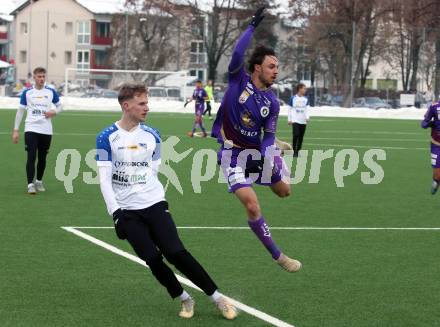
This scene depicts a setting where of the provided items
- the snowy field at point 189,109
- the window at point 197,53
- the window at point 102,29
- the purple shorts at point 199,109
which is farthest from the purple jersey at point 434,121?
the window at point 102,29

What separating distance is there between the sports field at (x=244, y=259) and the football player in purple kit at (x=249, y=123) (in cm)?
74

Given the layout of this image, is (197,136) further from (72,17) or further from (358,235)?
(72,17)

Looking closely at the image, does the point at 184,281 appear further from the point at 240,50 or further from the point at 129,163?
the point at 240,50

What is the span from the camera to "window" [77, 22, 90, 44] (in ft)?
325

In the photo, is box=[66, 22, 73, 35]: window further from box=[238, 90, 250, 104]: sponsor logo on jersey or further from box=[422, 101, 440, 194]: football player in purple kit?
box=[238, 90, 250, 104]: sponsor logo on jersey

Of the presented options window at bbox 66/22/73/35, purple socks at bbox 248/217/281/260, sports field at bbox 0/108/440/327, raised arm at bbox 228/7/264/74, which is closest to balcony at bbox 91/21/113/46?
window at bbox 66/22/73/35

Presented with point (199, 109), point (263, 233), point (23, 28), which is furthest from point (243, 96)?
point (23, 28)

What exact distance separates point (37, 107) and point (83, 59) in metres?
86.3

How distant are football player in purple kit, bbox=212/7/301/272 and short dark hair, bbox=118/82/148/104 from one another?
1.91 meters

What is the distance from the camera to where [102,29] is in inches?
4026

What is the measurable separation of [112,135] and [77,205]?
713cm

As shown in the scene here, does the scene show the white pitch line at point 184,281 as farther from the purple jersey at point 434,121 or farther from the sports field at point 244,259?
the purple jersey at point 434,121

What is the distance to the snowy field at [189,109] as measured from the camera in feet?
184

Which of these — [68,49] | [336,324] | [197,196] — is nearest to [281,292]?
[336,324]
